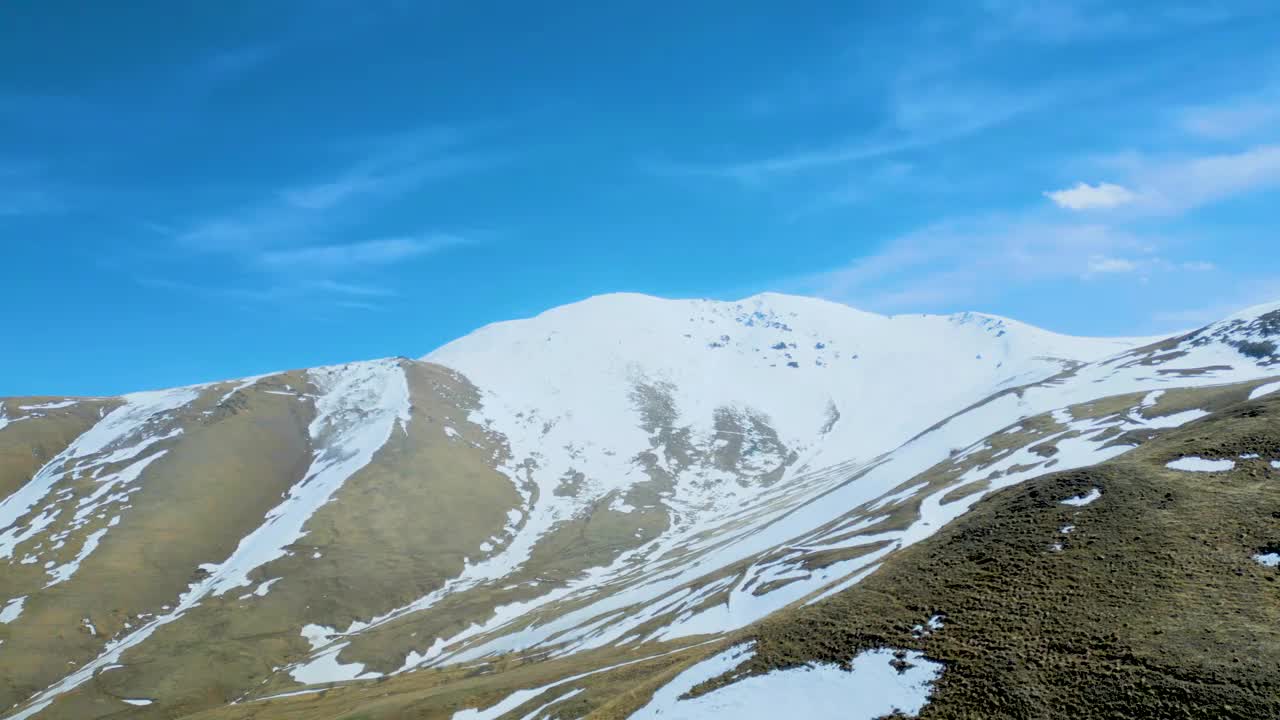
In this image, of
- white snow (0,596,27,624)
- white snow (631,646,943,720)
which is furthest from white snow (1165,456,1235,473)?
white snow (0,596,27,624)

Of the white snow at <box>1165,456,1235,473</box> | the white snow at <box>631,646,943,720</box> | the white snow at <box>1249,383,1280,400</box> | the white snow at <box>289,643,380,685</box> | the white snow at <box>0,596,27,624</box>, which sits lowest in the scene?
the white snow at <box>289,643,380,685</box>

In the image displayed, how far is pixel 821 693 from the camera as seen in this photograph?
34.6m

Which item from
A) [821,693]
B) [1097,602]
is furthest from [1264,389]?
[821,693]

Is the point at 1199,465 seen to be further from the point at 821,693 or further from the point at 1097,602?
the point at 821,693

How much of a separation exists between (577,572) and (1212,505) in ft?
566

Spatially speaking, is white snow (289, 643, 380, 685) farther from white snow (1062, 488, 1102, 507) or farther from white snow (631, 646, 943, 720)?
white snow (1062, 488, 1102, 507)

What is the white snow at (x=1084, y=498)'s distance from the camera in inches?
1730

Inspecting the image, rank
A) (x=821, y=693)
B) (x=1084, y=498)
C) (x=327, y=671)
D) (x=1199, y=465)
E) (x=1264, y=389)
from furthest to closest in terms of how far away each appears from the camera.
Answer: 1. (x=327, y=671)
2. (x=1264, y=389)
3. (x=1199, y=465)
4. (x=1084, y=498)
5. (x=821, y=693)

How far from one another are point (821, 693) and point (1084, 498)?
2207cm

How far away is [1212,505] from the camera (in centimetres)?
3981

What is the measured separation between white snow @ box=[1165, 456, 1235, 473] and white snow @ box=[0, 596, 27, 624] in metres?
213

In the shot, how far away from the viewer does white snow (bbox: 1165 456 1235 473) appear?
4475 centimetres

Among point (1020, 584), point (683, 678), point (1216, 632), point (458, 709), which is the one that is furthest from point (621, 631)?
point (1216, 632)

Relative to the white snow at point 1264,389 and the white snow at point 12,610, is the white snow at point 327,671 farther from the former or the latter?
the white snow at point 1264,389
